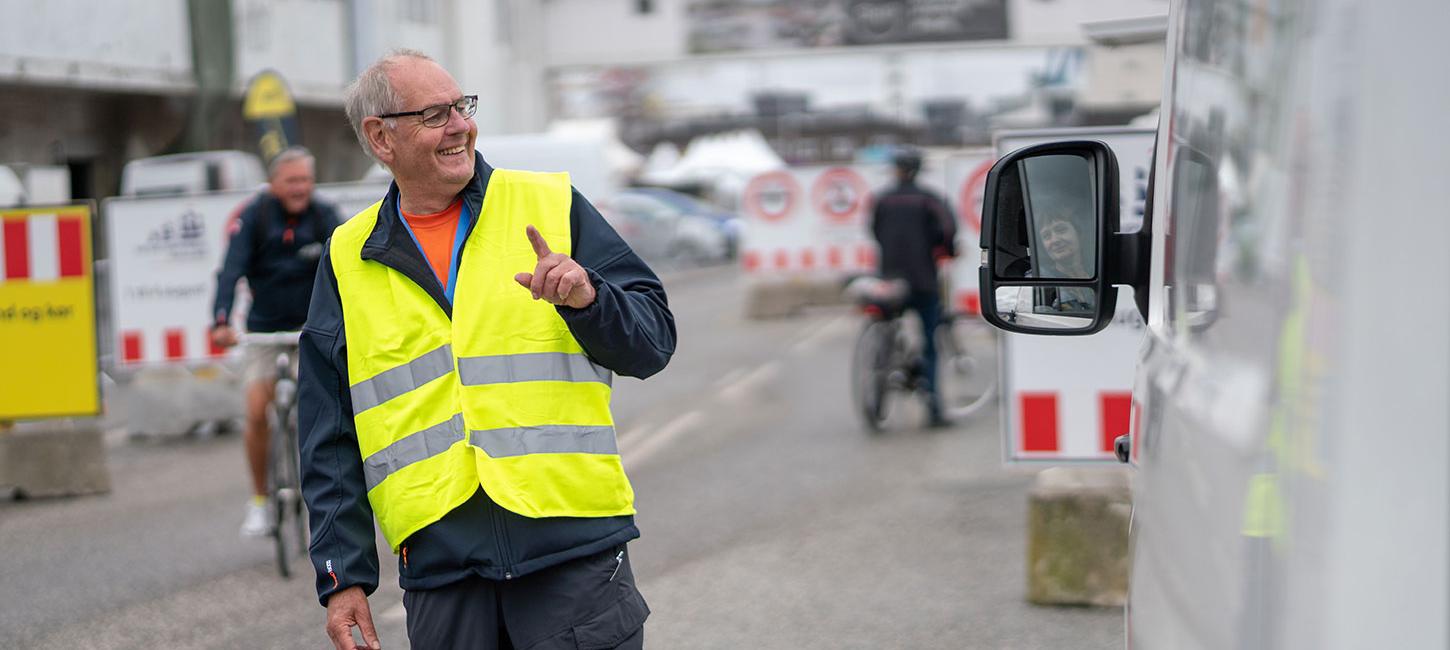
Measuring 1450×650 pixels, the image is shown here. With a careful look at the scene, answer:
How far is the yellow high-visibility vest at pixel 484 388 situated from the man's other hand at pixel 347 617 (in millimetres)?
124

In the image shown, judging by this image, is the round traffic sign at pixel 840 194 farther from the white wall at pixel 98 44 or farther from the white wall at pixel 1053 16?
the white wall at pixel 1053 16

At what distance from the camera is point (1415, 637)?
1526 mm

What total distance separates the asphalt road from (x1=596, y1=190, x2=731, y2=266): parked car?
2420cm

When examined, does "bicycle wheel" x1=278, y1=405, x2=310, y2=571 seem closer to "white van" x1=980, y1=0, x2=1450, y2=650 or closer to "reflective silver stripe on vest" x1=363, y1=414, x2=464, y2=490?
"reflective silver stripe on vest" x1=363, y1=414, x2=464, y2=490

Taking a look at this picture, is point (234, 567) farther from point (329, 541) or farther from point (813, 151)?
point (813, 151)

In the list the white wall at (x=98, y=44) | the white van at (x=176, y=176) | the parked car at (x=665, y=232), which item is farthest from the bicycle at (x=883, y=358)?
the parked car at (x=665, y=232)

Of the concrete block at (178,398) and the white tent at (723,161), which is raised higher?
the white tent at (723,161)

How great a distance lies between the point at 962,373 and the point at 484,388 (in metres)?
11.4

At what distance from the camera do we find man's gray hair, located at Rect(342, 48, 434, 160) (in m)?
3.25

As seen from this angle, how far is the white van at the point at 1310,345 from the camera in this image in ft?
5.14

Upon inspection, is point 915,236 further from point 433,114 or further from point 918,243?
point 433,114

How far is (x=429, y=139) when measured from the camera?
3.23 m

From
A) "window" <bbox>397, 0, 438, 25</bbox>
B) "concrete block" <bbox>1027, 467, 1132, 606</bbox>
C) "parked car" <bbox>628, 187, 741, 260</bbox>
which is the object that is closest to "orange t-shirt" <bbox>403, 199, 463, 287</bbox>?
"concrete block" <bbox>1027, 467, 1132, 606</bbox>

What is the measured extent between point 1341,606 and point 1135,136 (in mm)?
5596
